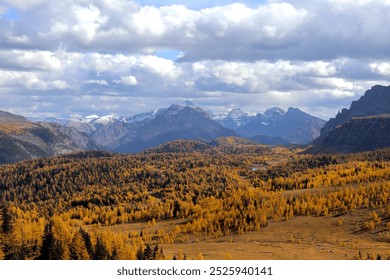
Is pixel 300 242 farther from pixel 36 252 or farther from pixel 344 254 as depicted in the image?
pixel 36 252

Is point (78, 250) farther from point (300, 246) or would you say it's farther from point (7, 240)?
point (300, 246)

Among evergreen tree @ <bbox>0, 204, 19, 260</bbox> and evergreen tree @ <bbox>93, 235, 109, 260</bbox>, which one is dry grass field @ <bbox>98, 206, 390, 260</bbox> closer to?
evergreen tree @ <bbox>93, 235, 109, 260</bbox>

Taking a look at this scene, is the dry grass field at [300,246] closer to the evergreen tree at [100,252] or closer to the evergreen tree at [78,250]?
the evergreen tree at [100,252]

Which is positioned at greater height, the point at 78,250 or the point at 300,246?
the point at 78,250

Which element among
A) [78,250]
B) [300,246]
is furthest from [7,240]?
[300,246]

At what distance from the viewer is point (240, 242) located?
7520 inches

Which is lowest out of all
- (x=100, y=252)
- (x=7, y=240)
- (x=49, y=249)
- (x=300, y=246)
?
(x=300, y=246)

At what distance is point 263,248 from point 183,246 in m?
35.3

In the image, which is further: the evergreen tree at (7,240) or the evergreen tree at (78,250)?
the evergreen tree at (78,250)

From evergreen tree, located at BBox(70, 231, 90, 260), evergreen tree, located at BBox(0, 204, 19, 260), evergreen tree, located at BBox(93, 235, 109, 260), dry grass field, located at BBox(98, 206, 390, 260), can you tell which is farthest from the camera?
dry grass field, located at BBox(98, 206, 390, 260)

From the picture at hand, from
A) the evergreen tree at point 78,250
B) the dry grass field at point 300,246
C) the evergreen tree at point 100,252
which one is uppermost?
the evergreen tree at point 100,252

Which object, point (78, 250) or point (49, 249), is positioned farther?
point (78, 250)

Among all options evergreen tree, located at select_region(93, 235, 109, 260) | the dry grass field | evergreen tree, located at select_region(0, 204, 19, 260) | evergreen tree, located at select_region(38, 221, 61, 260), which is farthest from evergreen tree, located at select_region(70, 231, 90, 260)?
the dry grass field

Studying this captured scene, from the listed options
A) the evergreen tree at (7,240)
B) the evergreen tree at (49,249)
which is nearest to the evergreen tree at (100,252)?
the evergreen tree at (49,249)
